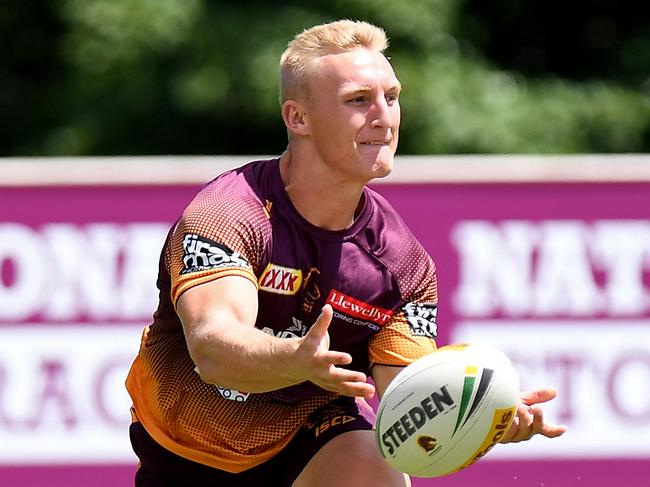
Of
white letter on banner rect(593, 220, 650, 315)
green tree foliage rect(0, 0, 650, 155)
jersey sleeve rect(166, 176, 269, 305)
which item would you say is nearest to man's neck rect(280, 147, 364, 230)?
jersey sleeve rect(166, 176, 269, 305)

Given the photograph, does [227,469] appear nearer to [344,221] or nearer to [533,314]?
[344,221]

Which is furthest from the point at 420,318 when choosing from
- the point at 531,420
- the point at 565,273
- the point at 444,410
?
the point at 565,273

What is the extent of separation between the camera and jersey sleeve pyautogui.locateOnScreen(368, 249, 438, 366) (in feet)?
15.6

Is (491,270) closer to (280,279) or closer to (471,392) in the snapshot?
(280,279)

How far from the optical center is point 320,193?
4.59m

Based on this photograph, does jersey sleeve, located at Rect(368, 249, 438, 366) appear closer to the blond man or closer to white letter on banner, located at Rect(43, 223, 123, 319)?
the blond man

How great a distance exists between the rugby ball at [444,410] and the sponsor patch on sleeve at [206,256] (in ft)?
2.02

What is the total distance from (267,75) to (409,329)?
7217 millimetres

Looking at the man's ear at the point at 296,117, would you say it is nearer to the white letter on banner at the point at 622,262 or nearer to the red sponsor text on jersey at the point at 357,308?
the red sponsor text on jersey at the point at 357,308

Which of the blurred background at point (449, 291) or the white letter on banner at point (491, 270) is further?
the white letter on banner at point (491, 270)

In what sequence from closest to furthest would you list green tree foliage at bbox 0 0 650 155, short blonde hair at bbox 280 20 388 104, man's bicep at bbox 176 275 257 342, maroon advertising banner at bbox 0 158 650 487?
man's bicep at bbox 176 275 257 342, short blonde hair at bbox 280 20 388 104, maroon advertising banner at bbox 0 158 650 487, green tree foliage at bbox 0 0 650 155

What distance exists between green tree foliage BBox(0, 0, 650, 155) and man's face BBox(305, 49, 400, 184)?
719 centimetres

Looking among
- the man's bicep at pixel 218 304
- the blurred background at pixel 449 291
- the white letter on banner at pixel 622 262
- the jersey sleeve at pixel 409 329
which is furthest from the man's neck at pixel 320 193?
the white letter on banner at pixel 622 262

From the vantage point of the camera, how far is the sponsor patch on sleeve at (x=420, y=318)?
478 cm
